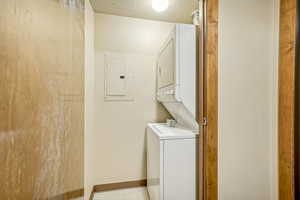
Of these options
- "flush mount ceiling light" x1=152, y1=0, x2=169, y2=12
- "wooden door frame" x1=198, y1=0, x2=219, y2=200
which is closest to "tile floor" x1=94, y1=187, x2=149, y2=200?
"wooden door frame" x1=198, y1=0, x2=219, y2=200

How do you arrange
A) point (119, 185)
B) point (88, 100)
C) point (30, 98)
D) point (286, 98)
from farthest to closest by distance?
1. point (119, 185)
2. point (88, 100)
3. point (286, 98)
4. point (30, 98)

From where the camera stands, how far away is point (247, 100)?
1.35 meters

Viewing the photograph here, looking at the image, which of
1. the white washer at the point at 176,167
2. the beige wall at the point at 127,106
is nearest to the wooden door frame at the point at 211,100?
the white washer at the point at 176,167

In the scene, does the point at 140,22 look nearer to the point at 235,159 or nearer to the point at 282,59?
the point at 282,59

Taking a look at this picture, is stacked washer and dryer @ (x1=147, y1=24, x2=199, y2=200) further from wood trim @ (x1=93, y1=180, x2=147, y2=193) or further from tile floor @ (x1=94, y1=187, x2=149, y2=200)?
wood trim @ (x1=93, y1=180, x2=147, y2=193)

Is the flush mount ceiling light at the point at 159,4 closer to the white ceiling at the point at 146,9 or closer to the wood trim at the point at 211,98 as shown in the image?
the white ceiling at the point at 146,9

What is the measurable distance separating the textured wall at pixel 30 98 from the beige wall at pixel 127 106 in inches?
61.5

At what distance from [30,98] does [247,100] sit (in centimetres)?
160

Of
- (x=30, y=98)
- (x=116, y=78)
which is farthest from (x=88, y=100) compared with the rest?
(x=30, y=98)

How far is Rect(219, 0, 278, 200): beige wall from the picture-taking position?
4.31 ft

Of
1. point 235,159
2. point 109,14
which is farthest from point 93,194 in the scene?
point 109,14

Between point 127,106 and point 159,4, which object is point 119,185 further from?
point 159,4

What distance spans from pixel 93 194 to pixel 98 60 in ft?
6.81

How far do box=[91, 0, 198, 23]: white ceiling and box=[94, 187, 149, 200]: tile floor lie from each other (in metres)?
2.82
